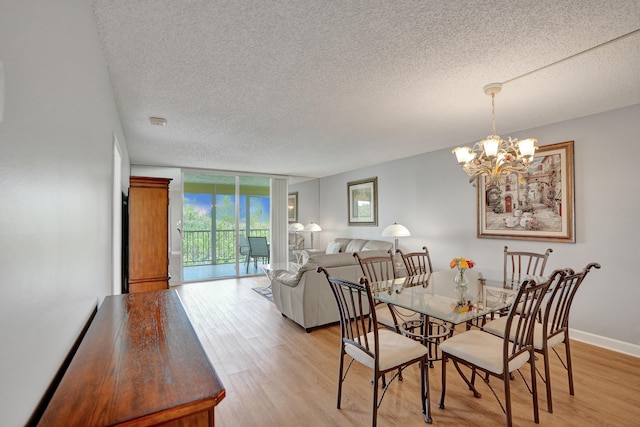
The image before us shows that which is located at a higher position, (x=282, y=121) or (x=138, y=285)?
(x=282, y=121)

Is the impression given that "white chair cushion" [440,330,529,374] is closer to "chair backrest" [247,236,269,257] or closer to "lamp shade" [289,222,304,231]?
"chair backrest" [247,236,269,257]

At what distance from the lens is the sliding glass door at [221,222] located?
638cm

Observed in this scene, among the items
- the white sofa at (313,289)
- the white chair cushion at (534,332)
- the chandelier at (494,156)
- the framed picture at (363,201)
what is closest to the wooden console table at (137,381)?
the white chair cushion at (534,332)

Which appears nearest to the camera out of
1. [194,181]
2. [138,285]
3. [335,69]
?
[335,69]

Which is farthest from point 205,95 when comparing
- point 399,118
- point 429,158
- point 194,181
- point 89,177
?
point 194,181

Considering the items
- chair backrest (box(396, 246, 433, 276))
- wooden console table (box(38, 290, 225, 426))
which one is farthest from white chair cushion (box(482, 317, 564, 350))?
wooden console table (box(38, 290, 225, 426))

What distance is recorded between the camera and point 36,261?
81 cm

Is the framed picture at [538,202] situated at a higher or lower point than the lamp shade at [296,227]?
higher

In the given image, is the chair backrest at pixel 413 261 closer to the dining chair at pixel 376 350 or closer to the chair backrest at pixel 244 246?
the dining chair at pixel 376 350

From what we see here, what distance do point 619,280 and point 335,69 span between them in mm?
3497

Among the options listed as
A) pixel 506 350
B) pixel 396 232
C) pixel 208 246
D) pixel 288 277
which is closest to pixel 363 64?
pixel 506 350

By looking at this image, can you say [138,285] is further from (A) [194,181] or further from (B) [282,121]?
(A) [194,181]

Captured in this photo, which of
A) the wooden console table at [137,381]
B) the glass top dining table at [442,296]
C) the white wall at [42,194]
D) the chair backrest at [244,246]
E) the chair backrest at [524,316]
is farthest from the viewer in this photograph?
the chair backrest at [244,246]

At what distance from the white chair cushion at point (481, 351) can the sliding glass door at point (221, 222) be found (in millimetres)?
5397
